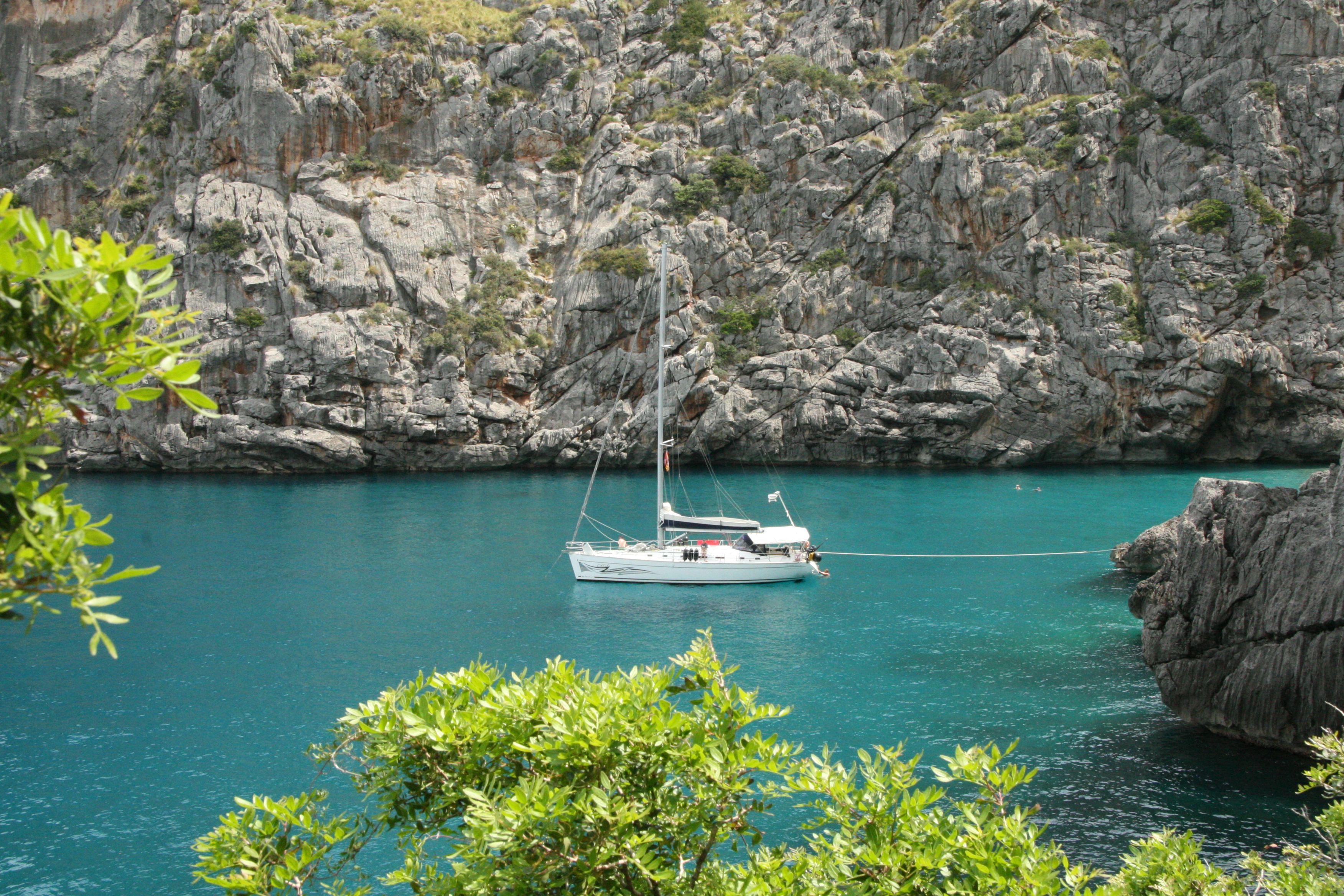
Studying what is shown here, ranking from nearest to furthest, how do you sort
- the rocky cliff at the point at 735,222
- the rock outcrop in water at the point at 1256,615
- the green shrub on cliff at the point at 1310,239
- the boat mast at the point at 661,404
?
the rock outcrop in water at the point at 1256,615 → the boat mast at the point at 661,404 → the green shrub on cliff at the point at 1310,239 → the rocky cliff at the point at 735,222

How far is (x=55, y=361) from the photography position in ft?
13.1

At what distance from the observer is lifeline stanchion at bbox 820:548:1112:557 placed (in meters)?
41.0

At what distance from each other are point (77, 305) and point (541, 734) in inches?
175

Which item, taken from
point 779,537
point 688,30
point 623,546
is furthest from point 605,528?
point 688,30

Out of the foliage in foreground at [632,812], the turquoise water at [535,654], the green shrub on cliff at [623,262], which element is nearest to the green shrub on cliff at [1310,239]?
the turquoise water at [535,654]

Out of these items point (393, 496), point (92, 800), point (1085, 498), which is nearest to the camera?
point (92, 800)

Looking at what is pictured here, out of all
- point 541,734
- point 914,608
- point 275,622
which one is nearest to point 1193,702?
point 914,608

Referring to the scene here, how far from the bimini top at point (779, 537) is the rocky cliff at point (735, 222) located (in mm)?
32555

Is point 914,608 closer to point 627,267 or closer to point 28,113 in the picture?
point 627,267

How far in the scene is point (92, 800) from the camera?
1878cm

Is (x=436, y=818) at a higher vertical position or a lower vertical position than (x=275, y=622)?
higher

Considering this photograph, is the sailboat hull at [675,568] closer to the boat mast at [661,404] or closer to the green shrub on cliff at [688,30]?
the boat mast at [661,404]

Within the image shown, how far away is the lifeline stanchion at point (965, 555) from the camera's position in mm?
41031

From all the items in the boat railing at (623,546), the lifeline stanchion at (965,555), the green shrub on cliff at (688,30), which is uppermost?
the green shrub on cliff at (688,30)
